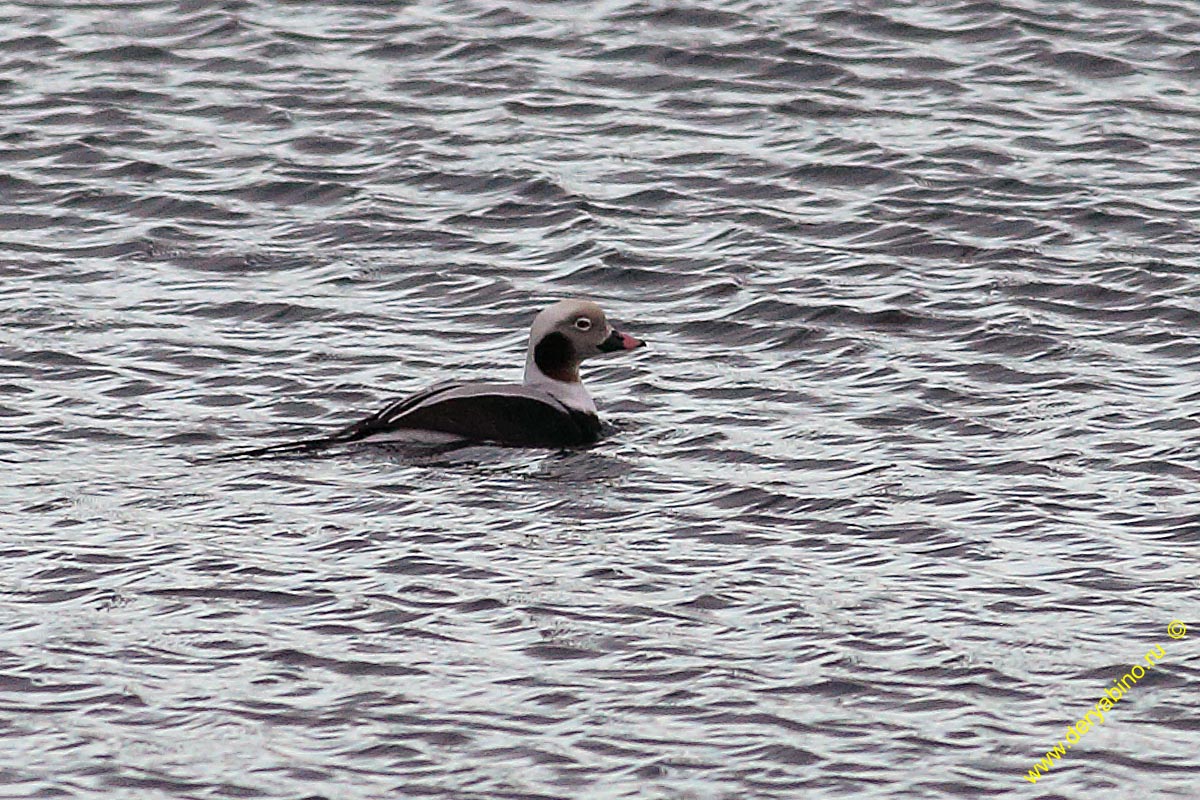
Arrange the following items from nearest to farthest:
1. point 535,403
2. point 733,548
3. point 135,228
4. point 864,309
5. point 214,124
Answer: point 733,548 → point 535,403 → point 864,309 → point 135,228 → point 214,124

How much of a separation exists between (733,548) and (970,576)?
1.11 m

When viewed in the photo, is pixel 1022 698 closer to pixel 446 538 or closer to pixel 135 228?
pixel 446 538

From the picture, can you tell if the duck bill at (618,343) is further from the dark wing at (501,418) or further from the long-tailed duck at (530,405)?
the dark wing at (501,418)

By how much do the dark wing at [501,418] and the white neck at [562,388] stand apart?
76 mm

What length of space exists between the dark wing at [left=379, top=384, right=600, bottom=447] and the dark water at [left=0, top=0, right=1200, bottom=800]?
20cm

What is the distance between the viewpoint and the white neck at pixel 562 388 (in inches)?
533

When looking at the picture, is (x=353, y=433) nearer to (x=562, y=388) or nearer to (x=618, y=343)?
(x=562, y=388)

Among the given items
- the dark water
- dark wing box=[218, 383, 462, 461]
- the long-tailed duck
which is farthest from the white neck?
dark wing box=[218, 383, 462, 461]

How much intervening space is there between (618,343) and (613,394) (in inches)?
20.6

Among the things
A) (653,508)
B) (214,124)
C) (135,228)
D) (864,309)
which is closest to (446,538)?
(653,508)

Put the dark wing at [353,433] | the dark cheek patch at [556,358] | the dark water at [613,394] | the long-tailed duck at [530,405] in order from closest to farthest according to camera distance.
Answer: the dark water at [613,394]
the dark wing at [353,433]
the long-tailed duck at [530,405]
the dark cheek patch at [556,358]

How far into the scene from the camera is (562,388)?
13641mm

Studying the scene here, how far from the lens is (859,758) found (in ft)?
29.6

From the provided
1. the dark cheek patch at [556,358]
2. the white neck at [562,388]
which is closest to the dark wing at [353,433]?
the white neck at [562,388]
